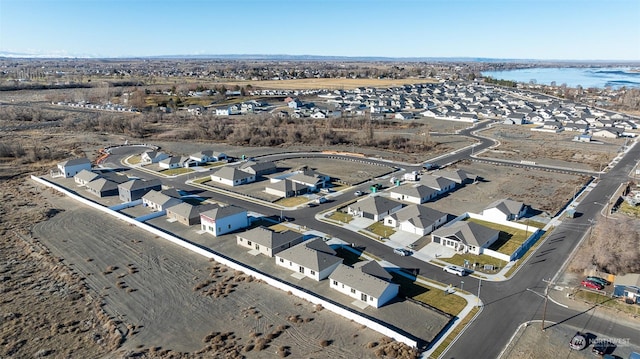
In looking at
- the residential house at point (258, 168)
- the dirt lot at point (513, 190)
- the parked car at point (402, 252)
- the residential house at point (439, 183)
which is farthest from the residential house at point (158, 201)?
the residential house at point (439, 183)

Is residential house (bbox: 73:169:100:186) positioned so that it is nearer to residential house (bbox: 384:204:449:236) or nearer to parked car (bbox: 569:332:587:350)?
residential house (bbox: 384:204:449:236)

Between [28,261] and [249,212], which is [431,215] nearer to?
[249,212]

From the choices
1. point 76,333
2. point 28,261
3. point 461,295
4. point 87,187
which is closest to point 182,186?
point 87,187

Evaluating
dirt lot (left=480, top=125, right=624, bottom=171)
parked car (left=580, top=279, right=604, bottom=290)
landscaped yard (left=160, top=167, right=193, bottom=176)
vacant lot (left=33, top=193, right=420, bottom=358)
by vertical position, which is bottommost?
landscaped yard (left=160, top=167, right=193, bottom=176)

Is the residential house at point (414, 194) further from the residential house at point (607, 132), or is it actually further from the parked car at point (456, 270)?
the residential house at point (607, 132)

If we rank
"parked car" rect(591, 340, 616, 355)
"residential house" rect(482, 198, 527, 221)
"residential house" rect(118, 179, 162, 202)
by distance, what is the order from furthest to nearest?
"residential house" rect(118, 179, 162, 202) → "residential house" rect(482, 198, 527, 221) → "parked car" rect(591, 340, 616, 355)

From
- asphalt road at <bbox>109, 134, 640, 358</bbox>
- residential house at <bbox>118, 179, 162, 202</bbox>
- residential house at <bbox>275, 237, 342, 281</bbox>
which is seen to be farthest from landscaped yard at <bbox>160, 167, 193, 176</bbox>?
residential house at <bbox>275, 237, 342, 281</bbox>

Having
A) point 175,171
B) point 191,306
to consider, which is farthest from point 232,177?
point 191,306

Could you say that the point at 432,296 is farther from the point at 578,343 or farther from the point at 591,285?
the point at 591,285
